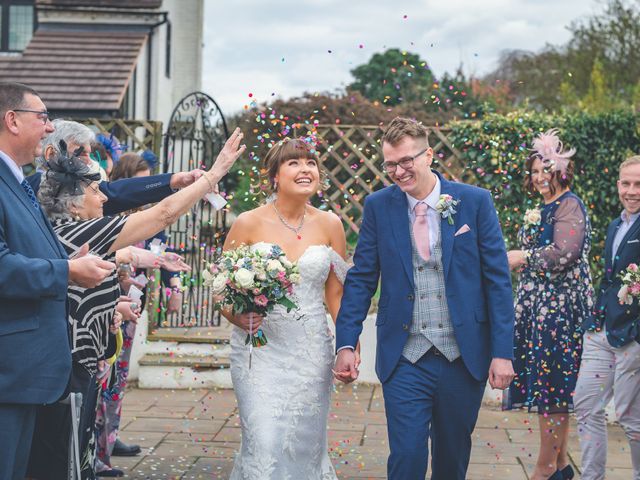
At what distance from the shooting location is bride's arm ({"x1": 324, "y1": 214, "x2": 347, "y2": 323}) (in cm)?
525

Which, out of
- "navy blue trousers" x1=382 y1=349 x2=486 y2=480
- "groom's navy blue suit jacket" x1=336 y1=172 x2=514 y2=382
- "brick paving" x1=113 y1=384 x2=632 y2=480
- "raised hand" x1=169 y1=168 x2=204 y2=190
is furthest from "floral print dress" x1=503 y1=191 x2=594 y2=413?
"raised hand" x1=169 y1=168 x2=204 y2=190

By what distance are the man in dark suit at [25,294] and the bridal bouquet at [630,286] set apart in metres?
3.03

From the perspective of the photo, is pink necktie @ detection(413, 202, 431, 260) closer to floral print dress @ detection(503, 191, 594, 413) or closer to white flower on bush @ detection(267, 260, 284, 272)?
white flower on bush @ detection(267, 260, 284, 272)

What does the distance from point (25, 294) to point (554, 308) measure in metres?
3.76

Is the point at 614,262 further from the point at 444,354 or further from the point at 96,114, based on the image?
the point at 96,114

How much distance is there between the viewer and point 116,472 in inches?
235

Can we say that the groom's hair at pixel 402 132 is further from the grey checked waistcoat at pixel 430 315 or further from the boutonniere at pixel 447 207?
the grey checked waistcoat at pixel 430 315

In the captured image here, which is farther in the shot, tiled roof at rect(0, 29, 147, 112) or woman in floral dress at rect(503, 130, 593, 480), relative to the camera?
tiled roof at rect(0, 29, 147, 112)

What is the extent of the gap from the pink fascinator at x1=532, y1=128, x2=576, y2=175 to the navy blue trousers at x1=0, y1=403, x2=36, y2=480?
12.4 ft

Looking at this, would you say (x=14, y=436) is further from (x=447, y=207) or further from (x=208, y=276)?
(x=447, y=207)

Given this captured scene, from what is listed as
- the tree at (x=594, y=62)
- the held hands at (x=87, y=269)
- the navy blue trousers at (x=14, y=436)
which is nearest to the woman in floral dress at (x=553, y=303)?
the held hands at (x=87, y=269)

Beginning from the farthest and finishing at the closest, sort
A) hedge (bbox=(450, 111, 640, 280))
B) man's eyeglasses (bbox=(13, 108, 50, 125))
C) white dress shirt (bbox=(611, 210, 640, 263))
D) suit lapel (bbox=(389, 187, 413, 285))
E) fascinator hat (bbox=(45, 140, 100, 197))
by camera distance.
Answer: hedge (bbox=(450, 111, 640, 280)), white dress shirt (bbox=(611, 210, 640, 263)), suit lapel (bbox=(389, 187, 413, 285)), fascinator hat (bbox=(45, 140, 100, 197)), man's eyeglasses (bbox=(13, 108, 50, 125))

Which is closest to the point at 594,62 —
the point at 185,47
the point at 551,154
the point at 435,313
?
the point at 185,47

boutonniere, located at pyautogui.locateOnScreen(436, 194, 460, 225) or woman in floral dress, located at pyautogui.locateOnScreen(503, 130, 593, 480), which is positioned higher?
boutonniere, located at pyautogui.locateOnScreen(436, 194, 460, 225)
